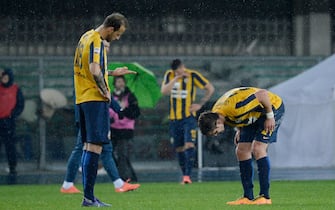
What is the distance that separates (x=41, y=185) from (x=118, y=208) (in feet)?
20.8

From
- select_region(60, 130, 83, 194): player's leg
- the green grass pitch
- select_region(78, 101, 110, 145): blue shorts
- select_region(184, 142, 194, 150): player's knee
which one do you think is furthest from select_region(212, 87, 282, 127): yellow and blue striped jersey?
select_region(184, 142, 194, 150): player's knee

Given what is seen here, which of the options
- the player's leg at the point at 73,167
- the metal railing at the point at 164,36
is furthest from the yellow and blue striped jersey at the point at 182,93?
the metal railing at the point at 164,36

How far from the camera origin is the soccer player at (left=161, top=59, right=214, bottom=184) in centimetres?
1952

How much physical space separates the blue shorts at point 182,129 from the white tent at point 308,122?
3.21 m

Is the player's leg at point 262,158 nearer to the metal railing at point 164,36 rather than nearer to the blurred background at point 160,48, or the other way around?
the blurred background at point 160,48

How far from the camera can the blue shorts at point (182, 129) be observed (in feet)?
64.2

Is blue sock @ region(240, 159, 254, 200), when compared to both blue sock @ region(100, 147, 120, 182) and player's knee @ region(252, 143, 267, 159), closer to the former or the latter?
player's knee @ region(252, 143, 267, 159)

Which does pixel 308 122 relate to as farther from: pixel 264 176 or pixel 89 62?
pixel 89 62

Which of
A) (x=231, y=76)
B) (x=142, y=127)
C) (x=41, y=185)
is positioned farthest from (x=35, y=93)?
(x=41, y=185)

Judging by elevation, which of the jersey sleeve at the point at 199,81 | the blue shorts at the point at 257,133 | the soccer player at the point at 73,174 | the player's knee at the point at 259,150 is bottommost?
the soccer player at the point at 73,174

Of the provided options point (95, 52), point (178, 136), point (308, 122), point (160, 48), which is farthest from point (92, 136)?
point (160, 48)

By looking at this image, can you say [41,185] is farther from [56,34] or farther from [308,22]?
[308,22]

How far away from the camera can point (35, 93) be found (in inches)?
972

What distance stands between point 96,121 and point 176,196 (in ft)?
9.26
